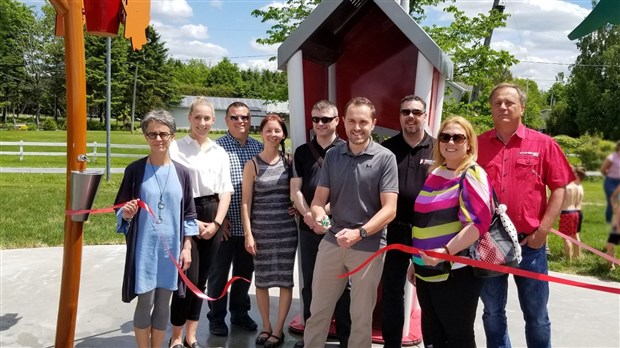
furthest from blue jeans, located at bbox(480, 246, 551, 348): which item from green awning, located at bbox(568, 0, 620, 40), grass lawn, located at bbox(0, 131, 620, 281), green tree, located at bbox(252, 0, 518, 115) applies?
green tree, located at bbox(252, 0, 518, 115)

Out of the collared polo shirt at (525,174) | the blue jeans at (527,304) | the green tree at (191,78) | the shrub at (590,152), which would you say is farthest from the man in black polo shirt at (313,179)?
the green tree at (191,78)

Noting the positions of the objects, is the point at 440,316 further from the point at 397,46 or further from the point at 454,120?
the point at 397,46

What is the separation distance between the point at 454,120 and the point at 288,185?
1.46 meters

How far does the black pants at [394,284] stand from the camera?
327 centimetres

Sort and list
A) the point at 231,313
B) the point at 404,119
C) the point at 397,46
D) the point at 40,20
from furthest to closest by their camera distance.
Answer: the point at 40,20 < the point at 397,46 < the point at 231,313 < the point at 404,119

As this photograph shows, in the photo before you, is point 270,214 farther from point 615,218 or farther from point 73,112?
point 615,218

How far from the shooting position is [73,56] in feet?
9.72

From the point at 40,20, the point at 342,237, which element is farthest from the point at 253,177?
the point at 40,20

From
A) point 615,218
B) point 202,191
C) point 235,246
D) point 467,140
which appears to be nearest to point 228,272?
point 235,246

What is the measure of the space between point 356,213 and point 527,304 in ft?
3.61

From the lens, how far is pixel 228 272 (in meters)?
4.16

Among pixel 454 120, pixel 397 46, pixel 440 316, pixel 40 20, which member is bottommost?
pixel 440 316

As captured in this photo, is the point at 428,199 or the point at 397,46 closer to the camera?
the point at 428,199

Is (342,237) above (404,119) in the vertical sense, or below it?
below
